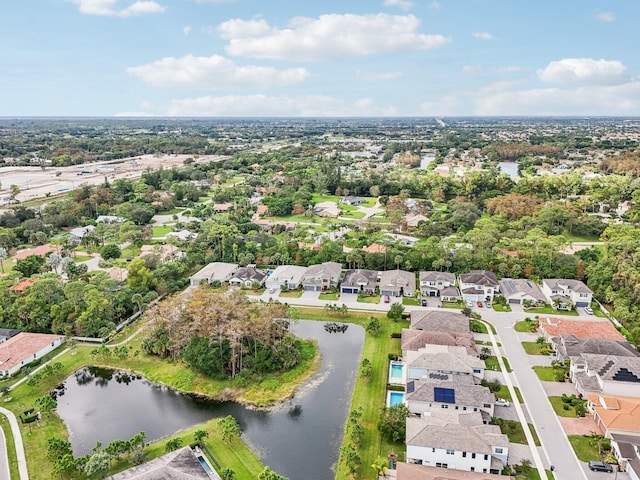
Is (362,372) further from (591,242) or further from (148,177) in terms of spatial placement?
(148,177)

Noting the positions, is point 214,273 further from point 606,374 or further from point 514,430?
point 606,374

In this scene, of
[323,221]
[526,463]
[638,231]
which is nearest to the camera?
[526,463]

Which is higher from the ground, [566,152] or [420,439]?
[566,152]

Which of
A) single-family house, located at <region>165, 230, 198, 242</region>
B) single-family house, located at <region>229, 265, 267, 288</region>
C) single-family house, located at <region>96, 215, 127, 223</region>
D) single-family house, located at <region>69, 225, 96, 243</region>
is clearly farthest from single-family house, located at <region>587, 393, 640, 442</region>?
single-family house, located at <region>96, 215, 127, 223</region>

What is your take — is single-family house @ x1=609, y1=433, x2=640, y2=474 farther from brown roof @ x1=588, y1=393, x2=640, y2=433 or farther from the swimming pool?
the swimming pool

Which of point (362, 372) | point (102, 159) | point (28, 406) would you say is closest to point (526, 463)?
point (362, 372)
